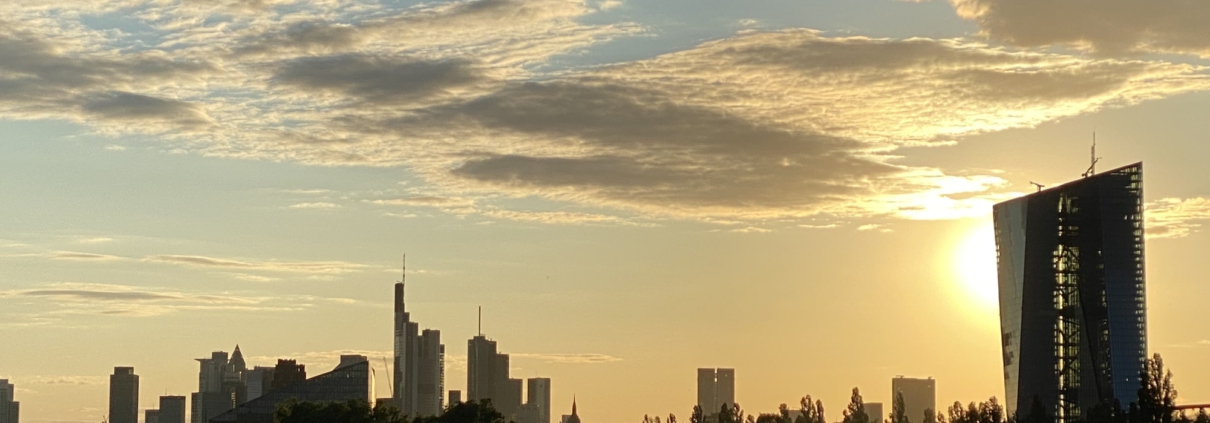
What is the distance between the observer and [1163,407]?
199125mm

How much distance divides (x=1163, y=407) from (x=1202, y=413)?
403 cm

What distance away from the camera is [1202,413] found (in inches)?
7825
